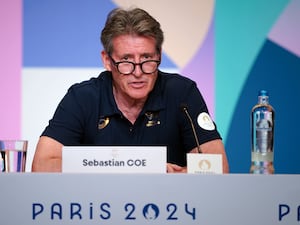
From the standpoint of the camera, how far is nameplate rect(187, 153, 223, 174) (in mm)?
1700

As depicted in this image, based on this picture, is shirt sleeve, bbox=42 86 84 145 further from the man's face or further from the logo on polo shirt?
the man's face

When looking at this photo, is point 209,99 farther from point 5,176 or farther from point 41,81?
point 5,176

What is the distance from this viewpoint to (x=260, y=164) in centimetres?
193

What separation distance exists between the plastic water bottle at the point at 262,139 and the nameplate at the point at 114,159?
0.36 metres

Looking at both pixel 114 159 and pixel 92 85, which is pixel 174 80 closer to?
pixel 92 85

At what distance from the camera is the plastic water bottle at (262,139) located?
1.92 meters

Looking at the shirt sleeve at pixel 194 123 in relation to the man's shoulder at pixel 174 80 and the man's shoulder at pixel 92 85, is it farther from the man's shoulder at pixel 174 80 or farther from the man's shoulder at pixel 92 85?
the man's shoulder at pixel 92 85

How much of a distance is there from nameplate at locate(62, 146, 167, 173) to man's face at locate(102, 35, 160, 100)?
75cm

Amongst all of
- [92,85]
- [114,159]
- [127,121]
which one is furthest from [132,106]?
[114,159]

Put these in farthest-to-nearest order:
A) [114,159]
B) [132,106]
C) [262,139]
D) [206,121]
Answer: [132,106] → [206,121] → [262,139] → [114,159]

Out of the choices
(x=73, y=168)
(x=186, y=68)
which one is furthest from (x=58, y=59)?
(x=73, y=168)

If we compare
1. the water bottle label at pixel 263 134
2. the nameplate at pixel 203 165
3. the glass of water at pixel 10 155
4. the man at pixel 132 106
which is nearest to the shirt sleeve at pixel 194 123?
the man at pixel 132 106

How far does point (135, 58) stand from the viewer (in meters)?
2.45

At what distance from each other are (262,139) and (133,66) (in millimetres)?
697
